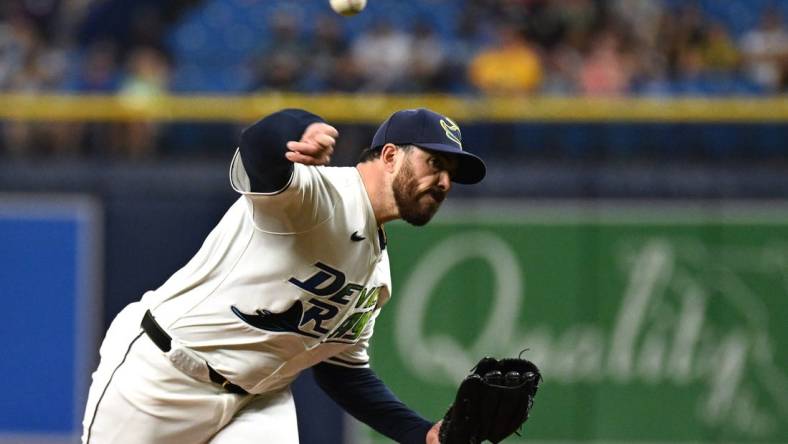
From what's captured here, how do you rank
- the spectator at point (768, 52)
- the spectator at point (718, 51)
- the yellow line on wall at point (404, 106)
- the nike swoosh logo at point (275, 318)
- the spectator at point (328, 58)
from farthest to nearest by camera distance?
1. the spectator at point (718, 51)
2. the spectator at point (768, 52)
3. the spectator at point (328, 58)
4. the yellow line on wall at point (404, 106)
5. the nike swoosh logo at point (275, 318)

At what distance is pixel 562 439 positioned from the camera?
7.82 meters

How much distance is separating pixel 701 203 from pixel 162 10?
17.4 feet

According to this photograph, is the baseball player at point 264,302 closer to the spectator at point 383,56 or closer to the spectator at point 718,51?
the spectator at point 383,56

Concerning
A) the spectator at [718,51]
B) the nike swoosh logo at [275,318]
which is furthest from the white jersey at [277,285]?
the spectator at [718,51]

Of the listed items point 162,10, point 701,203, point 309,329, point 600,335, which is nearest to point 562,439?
point 600,335

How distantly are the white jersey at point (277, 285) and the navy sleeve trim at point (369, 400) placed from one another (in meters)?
0.37

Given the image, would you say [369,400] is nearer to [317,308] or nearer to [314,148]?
[317,308]

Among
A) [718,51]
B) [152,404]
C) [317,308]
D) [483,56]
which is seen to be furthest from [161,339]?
[718,51]

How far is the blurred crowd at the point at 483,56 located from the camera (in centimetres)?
866

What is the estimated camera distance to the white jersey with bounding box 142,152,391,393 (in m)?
3.55

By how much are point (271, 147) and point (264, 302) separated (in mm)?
620

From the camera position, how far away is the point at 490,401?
3.90m

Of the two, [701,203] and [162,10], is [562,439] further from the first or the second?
[162,10]

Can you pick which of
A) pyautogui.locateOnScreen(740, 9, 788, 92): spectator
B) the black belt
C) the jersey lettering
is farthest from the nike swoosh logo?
pyautogui.locateOnScreen(740, 9, 788, 92): spectator
